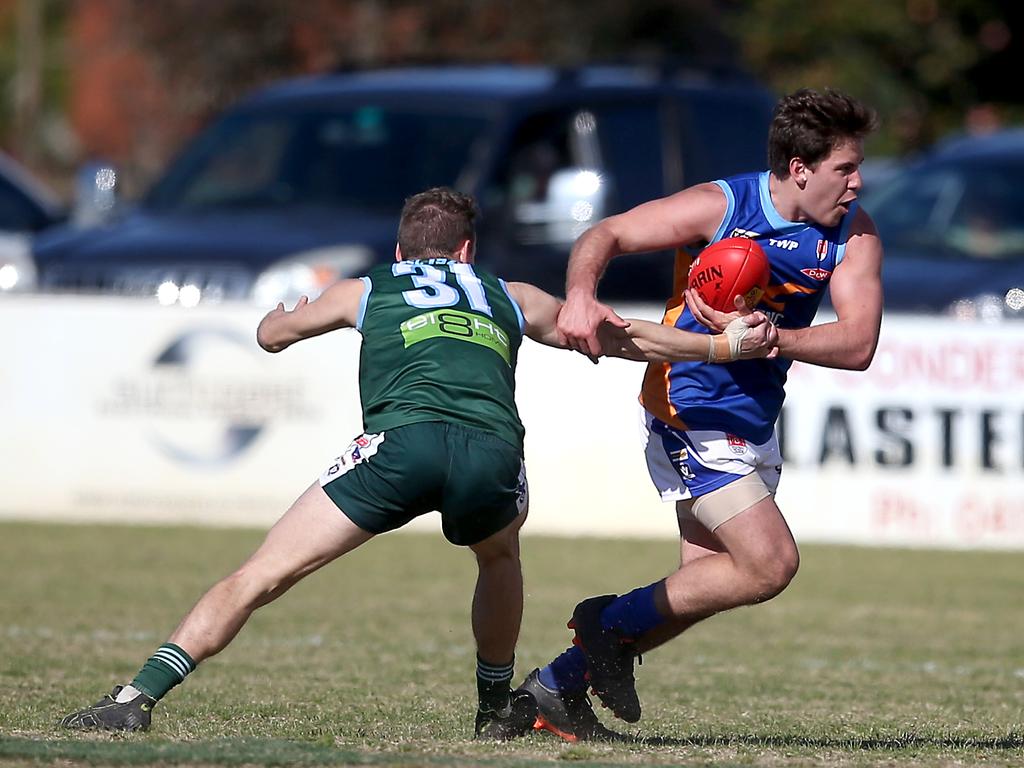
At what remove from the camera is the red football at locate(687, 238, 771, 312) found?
17.8 feet

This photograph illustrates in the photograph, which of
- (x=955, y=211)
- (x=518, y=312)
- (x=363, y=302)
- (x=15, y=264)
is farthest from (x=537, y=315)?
(x=15, y=264)

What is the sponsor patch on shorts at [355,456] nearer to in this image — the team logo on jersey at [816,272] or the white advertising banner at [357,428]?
the team logo on jersey at [816,272]

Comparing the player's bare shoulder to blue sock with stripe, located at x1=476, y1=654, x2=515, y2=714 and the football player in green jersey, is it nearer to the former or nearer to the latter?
the football player in green jersey

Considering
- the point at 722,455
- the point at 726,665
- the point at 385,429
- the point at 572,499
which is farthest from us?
the point at 572,499

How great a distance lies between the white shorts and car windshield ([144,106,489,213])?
20.4ft

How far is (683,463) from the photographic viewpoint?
5773 mm

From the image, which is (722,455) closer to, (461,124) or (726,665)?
(726,665)

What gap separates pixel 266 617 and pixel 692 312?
3941mm

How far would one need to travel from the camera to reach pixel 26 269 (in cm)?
1412

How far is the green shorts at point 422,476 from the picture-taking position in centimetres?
522

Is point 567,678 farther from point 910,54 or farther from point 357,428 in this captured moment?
point 910,54

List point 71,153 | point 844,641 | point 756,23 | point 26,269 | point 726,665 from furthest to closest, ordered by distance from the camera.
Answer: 1. point 71,153
2. point 756,23
3. point 26,269
4. point 844,641
5. point 726,665

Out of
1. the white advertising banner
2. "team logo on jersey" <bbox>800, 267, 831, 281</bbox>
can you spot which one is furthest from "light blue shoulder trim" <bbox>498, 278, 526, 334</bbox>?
the white advertising banner

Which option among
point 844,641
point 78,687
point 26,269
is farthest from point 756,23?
point 78,687
